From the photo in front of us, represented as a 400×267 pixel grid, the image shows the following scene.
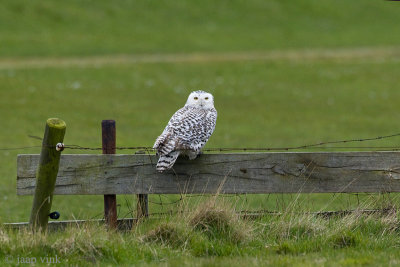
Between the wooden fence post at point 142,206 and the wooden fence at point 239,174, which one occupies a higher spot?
the wooden fence at point 239,174

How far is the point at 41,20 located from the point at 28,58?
10151 mm

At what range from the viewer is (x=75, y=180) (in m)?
6.93

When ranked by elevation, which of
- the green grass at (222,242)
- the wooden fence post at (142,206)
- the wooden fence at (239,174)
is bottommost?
the green grass at (222,242)

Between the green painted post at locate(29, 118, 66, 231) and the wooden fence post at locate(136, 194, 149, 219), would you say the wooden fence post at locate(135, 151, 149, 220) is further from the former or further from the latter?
the green painted post at locate(29, 118, 66, 231)

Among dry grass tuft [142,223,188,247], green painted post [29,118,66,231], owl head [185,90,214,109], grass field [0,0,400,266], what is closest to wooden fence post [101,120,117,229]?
grass field [0,0,400,266]

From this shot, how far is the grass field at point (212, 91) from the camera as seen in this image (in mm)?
6594

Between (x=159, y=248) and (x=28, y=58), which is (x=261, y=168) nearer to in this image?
(x=159, y=248)

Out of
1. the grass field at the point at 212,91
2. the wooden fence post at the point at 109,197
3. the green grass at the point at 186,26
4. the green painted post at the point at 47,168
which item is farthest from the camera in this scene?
the green grass at the point at 186,26

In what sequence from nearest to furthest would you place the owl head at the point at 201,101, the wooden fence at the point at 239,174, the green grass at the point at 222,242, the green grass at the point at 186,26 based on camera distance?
the green grass at the point at 222,242 < the wooden fence at the point at 239,174 < the owl head at the point at 201,101 < the green grass at the point at 186,26

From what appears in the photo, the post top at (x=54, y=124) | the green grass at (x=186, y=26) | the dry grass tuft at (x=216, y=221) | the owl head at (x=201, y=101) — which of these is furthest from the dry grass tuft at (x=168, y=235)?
the green grass at (x=186, y=26)

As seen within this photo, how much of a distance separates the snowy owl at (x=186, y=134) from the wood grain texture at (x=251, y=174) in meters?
0.13

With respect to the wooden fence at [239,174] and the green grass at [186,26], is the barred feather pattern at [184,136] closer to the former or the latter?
the wooden fence at [239,174]

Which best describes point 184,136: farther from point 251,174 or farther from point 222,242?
point 222,242

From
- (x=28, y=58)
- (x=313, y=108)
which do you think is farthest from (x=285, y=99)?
(x=28, y=58)
